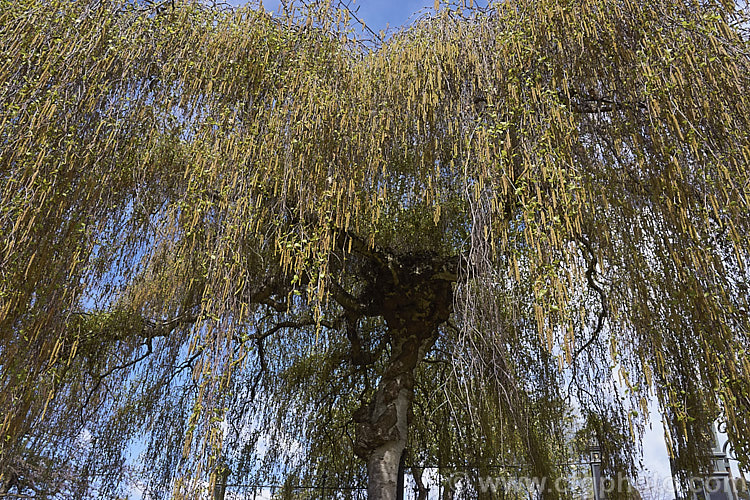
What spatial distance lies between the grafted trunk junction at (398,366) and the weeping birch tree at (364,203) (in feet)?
0.08

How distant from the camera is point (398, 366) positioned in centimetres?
418

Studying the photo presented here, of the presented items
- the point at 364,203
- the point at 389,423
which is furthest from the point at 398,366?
the point at 364,203

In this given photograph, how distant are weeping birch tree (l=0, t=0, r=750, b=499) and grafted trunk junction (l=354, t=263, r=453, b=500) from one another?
0.03 metres

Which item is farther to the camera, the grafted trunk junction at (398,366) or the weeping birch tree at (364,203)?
the grafted trunk junction at (398,366)

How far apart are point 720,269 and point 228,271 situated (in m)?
2.24

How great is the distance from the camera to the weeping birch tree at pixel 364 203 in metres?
2.52

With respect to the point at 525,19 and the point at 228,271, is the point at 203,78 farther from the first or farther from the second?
the point at 525,19

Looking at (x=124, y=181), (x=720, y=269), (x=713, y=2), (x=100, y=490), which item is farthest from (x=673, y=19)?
(x=100, y=490)

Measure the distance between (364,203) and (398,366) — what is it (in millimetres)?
1410

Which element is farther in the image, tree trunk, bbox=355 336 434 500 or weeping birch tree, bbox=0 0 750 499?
tree trunk, bbox=355 336 434 500

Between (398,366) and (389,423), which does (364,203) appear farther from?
(389,423)

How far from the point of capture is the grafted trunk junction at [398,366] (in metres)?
3.76

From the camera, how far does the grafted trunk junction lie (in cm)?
376

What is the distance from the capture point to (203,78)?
10.6 ft
